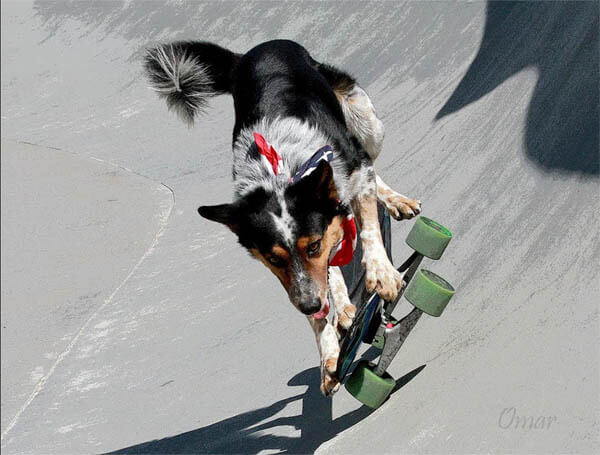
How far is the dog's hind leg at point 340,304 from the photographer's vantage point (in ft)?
15.9

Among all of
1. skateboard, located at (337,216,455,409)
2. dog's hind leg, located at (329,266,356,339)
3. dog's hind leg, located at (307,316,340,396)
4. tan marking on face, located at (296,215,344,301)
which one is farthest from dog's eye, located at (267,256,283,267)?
dog's hind leg, located at (329,266,356,339)

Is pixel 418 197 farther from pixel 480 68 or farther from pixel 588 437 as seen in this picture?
pixel 588 437

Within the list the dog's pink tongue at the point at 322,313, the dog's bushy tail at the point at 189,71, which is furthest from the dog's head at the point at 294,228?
the dog's bushy tail at the point at 189,71

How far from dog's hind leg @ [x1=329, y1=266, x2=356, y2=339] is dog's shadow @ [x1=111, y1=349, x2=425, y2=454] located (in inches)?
15.8

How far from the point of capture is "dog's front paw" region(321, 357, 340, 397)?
4410 mm

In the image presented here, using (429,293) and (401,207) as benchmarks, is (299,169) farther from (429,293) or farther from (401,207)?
(401,207)

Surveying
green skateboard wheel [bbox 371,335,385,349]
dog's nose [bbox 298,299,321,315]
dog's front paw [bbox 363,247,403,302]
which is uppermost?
dog's nose [bbox 298,299,321,315]

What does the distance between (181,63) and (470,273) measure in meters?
2.63

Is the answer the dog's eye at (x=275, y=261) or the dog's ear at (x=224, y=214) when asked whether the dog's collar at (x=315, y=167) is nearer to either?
the dog's ear at (x=224, y=214)

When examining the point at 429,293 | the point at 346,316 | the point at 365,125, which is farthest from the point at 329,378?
the point at 365,125

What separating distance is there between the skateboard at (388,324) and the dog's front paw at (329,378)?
0.06 m

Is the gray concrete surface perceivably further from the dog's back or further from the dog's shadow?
the dog's back

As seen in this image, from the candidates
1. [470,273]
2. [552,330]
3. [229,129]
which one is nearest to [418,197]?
[470,273]

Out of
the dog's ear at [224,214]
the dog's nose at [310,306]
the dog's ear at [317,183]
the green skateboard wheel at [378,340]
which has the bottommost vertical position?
the green skateboard wheel at [378,340]
